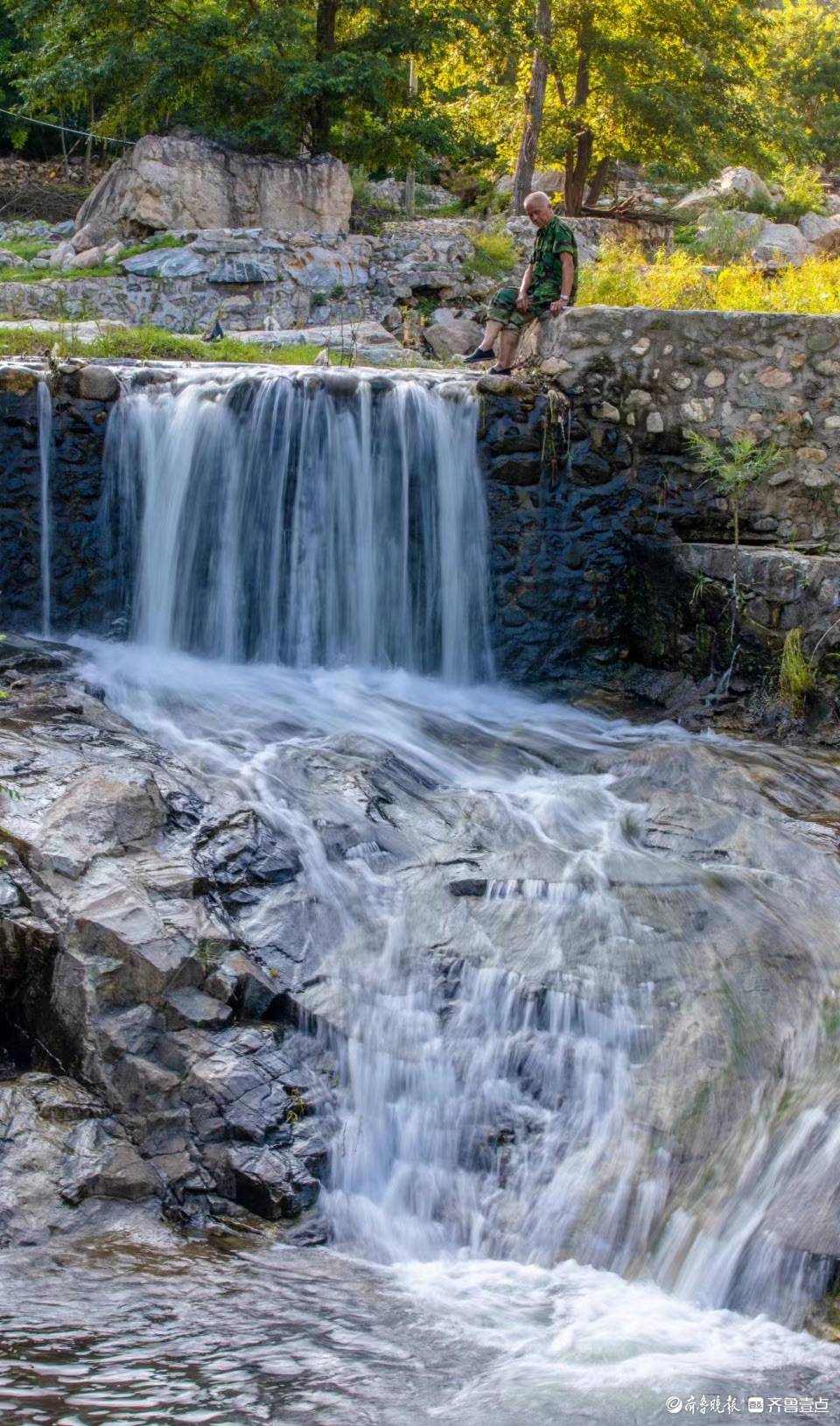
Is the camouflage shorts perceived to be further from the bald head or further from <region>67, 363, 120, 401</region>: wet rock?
<region>67, 363, 120, 401</region>: wet rock

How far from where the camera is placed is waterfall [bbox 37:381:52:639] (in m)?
8.79

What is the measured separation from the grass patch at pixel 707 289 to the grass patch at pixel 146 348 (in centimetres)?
261

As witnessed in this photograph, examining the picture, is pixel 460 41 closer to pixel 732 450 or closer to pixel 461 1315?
pixel 732 450

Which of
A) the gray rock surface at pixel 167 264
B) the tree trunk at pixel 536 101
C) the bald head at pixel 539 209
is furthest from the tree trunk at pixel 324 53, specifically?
the bald head at pixel 539 209

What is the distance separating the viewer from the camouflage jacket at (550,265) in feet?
31.7

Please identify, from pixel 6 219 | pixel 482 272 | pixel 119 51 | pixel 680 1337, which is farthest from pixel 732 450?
pixel 6 219

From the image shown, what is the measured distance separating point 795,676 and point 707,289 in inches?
163

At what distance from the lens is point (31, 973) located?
504 centimetres

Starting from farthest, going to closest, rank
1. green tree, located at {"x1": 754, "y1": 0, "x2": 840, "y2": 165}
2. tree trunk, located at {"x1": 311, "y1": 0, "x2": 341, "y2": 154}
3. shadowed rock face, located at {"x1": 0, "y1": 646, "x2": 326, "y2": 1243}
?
green tree, located at {"x1": 754, "y1": 0, "x2": 840, "y2": 165}
tree trunk, located at {"x1": 311, "y1": 0, "x2": 341, "y2": 154}
shadowed rock face, located at {"x1": 0, "y1": 646, "x2": 326, "y2": 1243}

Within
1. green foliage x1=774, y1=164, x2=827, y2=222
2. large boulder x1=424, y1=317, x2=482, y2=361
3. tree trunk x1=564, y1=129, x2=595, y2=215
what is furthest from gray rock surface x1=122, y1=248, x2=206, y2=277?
green foliage x1=774, y1=164, x2=827, y2=222

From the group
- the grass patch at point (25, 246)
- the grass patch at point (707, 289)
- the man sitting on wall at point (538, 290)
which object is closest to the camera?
the man sitting on wall at point (538, 290)

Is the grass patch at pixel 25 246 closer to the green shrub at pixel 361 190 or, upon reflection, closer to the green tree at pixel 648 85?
the green shrub at pixel 361 190

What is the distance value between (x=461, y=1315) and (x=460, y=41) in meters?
18.7

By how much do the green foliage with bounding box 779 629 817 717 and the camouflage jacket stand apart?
10.0ft
